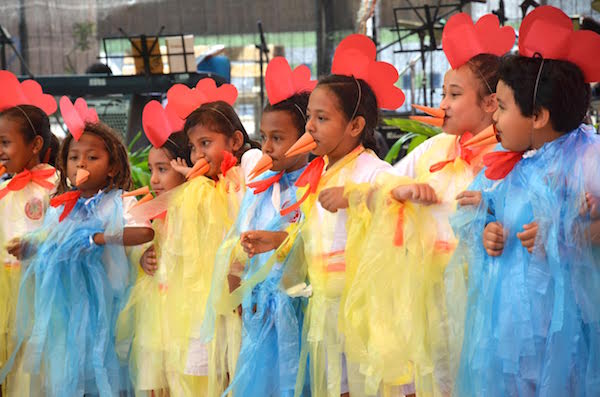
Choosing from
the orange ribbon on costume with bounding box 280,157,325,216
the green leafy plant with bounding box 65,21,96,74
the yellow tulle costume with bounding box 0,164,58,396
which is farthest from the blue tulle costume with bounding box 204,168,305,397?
the green leafy plant with bounding box 65,21,96,74

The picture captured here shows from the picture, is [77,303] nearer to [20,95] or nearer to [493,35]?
[20,95]

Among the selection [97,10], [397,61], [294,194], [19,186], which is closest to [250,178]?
[294,194]

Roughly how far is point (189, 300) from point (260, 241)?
47 centimetres

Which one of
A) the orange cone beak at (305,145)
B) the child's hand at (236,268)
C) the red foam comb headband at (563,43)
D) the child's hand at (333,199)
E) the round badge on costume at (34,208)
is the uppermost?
the red foam comb headband at (563,43)

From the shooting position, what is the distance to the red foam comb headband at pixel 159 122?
284cm

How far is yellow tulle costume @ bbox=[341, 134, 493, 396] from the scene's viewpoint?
6.61 ft

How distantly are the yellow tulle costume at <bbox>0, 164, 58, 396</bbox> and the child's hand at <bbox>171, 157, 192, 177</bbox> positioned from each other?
2.04 feet

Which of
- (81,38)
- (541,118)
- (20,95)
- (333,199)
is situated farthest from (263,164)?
(81,38)

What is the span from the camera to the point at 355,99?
2234mm

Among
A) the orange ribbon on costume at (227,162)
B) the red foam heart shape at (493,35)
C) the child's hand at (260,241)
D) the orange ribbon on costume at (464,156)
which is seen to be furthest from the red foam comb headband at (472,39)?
the orange ribbon on costume at (227,162)

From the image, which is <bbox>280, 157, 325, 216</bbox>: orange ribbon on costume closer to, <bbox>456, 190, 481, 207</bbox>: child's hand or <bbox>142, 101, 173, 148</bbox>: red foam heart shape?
<bbox>456, 190, 481, 207</bbox>: child's hand

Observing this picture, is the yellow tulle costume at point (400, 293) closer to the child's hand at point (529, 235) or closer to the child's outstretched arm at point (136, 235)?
the child's hand at point (529, 235)

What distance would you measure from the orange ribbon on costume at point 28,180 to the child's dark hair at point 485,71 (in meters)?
1.77

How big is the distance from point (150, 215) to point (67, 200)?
1.38ft
